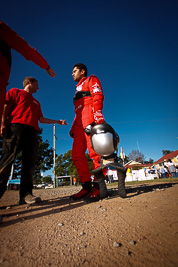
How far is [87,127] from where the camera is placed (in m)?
2.33

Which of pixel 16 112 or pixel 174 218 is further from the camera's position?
pixel 16 112

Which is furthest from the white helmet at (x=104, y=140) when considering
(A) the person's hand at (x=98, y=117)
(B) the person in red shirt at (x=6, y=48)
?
(B) the person in red shirt at (x=6, y=48)

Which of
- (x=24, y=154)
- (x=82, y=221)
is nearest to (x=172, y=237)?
(x=82, y=221)

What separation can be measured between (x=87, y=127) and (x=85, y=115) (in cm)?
27

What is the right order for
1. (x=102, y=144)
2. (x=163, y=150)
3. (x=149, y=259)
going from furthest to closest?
(x=163, y=150)
(x=102, y=144)
(x=149, y=259)

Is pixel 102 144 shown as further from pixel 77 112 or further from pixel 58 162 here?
pixel 58 162

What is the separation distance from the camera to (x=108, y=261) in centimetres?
60

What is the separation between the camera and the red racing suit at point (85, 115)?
7.37 ft

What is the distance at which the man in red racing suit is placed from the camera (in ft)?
7.17

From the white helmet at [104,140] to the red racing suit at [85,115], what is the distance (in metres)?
0.31

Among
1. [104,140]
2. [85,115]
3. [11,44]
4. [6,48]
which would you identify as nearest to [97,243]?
[104,140]

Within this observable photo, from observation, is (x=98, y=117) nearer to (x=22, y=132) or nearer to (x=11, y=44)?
(x=22, y=132)

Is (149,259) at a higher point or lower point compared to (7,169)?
lower

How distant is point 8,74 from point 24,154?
1.41m
